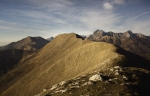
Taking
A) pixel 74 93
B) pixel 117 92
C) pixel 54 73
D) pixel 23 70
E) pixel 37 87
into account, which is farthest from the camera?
pixel 23 70

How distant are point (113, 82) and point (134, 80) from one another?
6758mm

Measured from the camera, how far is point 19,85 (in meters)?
140

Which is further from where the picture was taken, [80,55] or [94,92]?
[80,55]

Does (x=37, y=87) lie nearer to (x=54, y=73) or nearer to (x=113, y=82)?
(x=54, y=73)

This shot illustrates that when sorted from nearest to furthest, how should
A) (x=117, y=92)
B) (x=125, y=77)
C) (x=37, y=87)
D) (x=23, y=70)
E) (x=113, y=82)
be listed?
(x=117, y=92), (x=113, y=82), (x=125, y=77), (x=37, y=87), (x=23, y=70)

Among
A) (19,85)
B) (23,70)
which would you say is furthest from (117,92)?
(23,70)

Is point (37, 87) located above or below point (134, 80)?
below

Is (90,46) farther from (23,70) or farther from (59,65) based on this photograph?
(23,70)

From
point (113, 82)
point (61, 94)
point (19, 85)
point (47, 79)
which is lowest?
point (19, 85)

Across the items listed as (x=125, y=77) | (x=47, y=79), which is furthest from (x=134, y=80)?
(x=47, y=79)

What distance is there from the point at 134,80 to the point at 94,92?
1439cm

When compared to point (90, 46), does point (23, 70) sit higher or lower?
lower

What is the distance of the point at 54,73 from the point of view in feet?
425

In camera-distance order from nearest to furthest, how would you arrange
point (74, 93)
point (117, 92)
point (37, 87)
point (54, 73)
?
point (117, 92) → point (74, 93) → point (37, 87) → point (54, 73)
